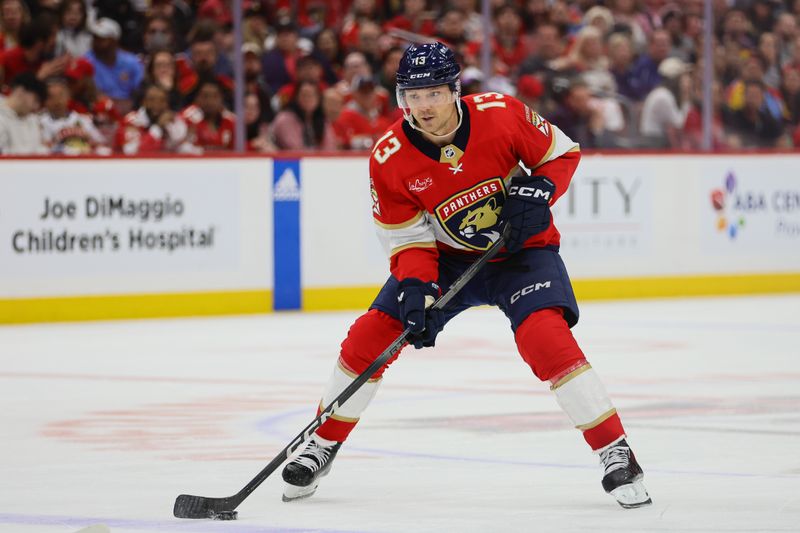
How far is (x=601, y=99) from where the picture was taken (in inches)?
399

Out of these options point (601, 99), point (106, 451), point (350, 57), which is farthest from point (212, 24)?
point (106, 451)

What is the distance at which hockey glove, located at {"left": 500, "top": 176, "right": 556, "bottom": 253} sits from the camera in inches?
148

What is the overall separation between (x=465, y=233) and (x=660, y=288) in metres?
6.33

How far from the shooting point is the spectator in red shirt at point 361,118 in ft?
30.7

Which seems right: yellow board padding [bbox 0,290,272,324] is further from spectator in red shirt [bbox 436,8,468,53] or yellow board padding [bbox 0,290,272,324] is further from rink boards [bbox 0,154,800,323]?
spectator in red shirt [bbox 436,8,468,53]

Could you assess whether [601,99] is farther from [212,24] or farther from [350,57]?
[212,24]

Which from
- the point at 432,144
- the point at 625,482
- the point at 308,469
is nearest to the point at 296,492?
the point at 308,469

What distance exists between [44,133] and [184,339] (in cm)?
158

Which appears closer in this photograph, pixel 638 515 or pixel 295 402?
pixel 638 515

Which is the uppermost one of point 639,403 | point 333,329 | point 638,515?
point 638,515

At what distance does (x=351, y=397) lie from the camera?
3.90 meters

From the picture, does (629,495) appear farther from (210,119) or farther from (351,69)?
(351,69)

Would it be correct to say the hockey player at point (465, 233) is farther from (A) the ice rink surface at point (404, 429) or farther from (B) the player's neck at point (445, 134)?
(A) the ice rink surface at point (404, 429)

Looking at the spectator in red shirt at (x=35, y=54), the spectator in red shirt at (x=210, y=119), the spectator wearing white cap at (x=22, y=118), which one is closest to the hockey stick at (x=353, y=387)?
the spectator wearing white cap at (x=22, y=118)
